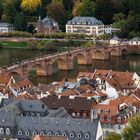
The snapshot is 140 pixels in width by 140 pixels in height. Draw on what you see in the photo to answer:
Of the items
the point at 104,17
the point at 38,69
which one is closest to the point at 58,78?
the point at 38,69

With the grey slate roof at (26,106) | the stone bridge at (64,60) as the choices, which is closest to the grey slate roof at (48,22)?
the stone bridge at (64,60)

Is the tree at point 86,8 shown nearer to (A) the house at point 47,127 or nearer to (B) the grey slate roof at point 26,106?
(B) the grey slate roof at point 26,106

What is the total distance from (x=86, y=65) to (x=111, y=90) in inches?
1446

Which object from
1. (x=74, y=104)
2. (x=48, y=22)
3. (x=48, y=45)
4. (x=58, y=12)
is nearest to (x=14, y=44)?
(x=48, y=22)

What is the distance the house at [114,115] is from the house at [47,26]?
79.6 metres

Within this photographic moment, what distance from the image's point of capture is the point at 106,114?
189 ft

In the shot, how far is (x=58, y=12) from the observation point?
140 m

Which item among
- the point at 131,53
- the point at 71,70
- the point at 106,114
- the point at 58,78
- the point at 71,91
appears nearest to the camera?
the point at 106,114

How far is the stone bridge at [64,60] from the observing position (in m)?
91.5

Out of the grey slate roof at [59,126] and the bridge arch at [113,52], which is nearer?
the grey slate roof at [59,126]

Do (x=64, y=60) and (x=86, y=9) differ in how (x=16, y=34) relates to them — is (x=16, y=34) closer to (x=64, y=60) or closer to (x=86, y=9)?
(x=86, y=9)

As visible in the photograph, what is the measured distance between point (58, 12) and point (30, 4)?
29.8 feet

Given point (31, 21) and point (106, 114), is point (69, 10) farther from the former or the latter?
point (106, 114)

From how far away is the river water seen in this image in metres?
96.4
